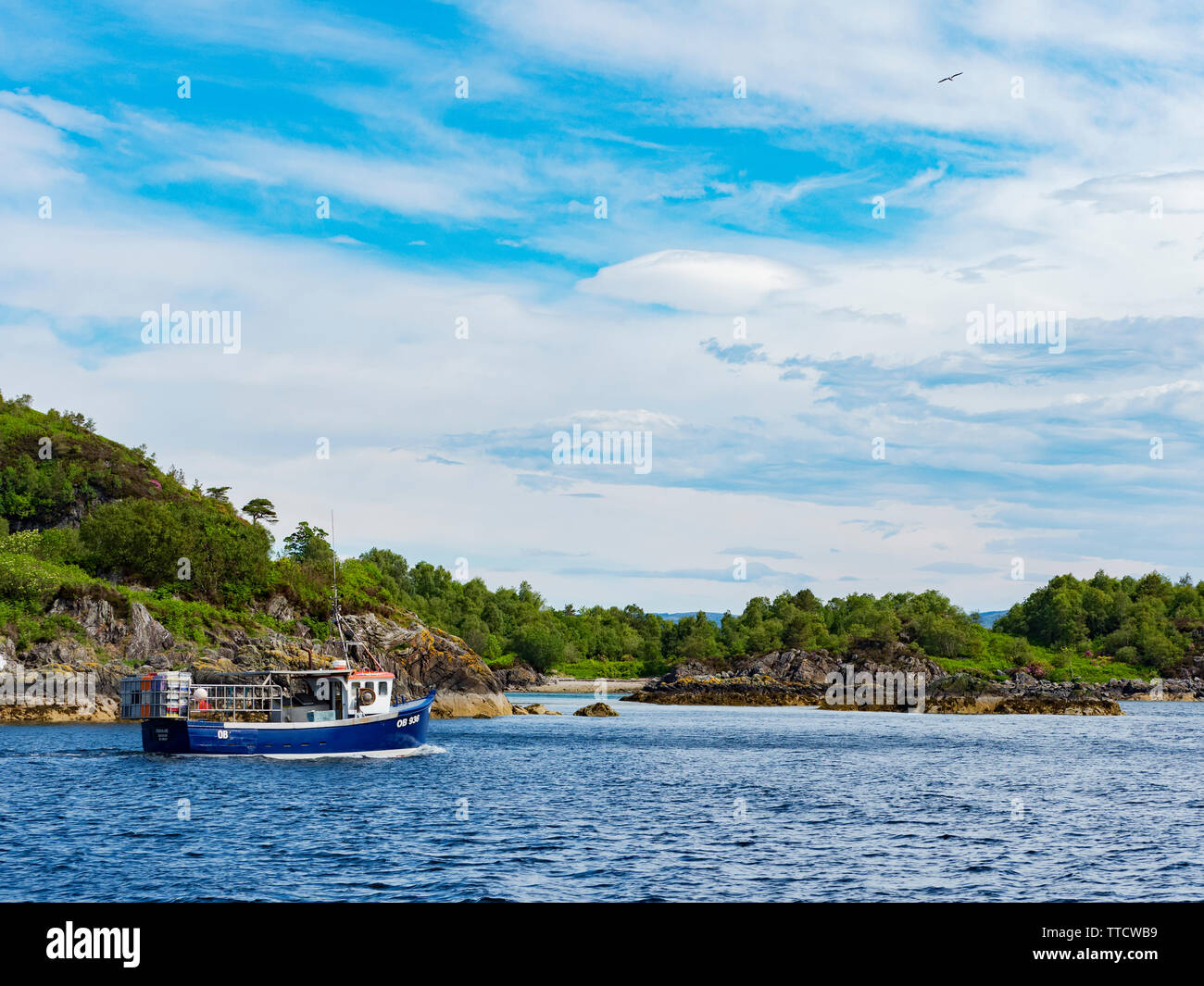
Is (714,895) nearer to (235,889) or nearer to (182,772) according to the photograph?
(235,889)

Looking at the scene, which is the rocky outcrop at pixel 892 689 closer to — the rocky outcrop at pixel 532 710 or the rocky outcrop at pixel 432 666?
the rocky outcrop at pixel 532 710

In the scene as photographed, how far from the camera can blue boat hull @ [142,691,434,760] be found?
209ft

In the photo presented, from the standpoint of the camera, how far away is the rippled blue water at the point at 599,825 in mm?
31578

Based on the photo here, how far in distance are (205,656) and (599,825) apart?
72.0m

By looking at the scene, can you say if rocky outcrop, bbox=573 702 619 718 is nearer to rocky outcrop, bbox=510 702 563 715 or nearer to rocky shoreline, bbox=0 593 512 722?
rocky outcrop, bbox=510 702 563 715

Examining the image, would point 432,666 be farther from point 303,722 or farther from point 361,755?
point 303,722

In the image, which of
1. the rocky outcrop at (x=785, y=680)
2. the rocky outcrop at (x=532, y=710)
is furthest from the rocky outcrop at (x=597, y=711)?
the rocky outcrop at (x=785, y=680)

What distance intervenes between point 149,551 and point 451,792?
77516mm

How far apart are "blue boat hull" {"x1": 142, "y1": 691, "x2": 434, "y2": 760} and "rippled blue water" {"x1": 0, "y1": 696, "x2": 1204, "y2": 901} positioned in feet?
4.84

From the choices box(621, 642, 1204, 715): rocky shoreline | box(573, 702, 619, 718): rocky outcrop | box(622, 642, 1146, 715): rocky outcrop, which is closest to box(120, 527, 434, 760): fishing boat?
box(573, 702, 619, 718): rocky outcrop

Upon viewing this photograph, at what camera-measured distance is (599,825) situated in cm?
4231

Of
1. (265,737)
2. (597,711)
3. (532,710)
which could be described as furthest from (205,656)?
(597,711)

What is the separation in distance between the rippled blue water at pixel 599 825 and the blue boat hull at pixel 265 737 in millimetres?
1475

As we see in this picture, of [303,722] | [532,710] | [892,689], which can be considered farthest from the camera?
[892,689]
